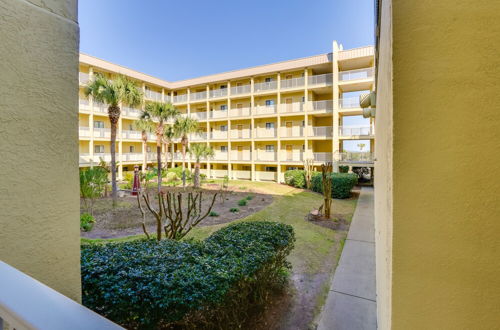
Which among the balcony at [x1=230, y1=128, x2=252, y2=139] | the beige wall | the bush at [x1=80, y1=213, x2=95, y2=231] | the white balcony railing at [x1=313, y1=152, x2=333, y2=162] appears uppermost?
the balcony at [x1=230, y1=128, x2=252, y2=139]

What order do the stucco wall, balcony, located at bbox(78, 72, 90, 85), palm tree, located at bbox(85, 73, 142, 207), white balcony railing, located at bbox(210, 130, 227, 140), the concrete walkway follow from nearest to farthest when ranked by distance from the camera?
the stucco wall, the concrete walkway, palm tree, located at bbox(85, 73, 142, 207), balcony, located at bbox(78, 72, 90, 85), white balcony railing, located at bbox(210, 130, 227, 140)

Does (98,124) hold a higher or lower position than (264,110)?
lower

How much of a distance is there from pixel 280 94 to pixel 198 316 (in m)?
23.9

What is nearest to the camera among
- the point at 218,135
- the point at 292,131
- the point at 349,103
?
the point at 349,103

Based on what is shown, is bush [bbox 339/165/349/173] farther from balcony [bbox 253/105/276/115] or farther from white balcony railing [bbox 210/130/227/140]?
white balcony railing [bbox 210/130/227/140]

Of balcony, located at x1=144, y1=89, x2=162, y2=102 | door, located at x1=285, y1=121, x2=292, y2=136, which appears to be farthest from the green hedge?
balcony, located at x1=144, y1=89, x2=162, y2=102

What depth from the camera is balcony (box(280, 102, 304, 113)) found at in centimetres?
2295

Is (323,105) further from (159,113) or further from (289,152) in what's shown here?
(159,113)

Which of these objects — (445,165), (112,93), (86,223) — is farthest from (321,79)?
(445,165)

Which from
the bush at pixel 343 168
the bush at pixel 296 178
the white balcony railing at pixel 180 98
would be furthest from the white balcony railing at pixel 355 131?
the white balcony railing at pixel 180 98

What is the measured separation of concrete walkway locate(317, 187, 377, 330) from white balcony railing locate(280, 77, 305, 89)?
60.0 ft

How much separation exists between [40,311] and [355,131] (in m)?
22.7

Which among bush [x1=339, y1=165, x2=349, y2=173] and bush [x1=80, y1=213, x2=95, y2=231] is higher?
bush [x1=339, y1=165, x2=349, y2=173]

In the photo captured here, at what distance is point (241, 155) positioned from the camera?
88.4 ft
